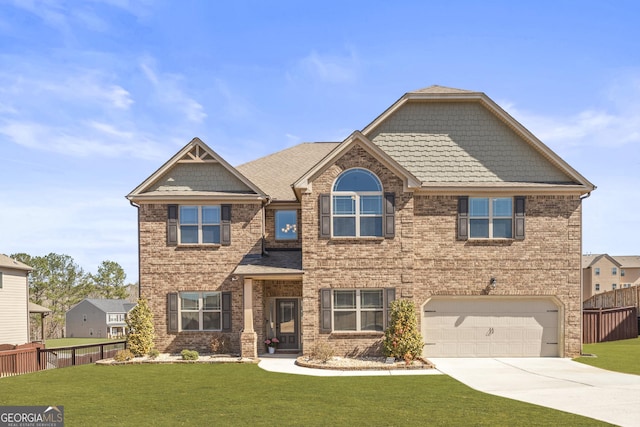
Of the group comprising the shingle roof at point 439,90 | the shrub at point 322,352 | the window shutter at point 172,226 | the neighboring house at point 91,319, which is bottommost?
the neighboring house at point 91,319

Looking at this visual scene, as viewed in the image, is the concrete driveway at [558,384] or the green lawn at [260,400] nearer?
the green lawn at [260,400]

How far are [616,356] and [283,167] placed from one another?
50.1 feet

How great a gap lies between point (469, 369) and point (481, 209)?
603cm

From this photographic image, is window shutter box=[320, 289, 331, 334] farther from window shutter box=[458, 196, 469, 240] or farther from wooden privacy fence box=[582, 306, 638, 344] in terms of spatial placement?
wooden privacy fence box=[582, 306, 638, 344]

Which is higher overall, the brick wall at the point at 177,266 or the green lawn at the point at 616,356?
the brick wall at the point at 177,266

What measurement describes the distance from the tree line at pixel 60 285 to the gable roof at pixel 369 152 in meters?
50.8

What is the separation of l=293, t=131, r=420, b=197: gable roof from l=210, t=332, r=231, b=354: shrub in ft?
21.1

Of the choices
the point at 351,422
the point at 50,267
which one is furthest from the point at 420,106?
the point at 50,267

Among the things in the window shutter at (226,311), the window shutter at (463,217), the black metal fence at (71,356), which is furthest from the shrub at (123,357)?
the window shutter at (463,217)

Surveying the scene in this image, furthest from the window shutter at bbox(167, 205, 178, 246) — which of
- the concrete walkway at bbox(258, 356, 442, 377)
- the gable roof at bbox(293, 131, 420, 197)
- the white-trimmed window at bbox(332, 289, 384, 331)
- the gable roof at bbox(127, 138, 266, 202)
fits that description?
the white-trimmed window at bbox(332, 289, 384, 331)

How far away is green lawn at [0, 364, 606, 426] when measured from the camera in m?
10.1

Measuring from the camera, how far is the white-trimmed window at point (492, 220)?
19500mm

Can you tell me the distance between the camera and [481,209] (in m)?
19.5

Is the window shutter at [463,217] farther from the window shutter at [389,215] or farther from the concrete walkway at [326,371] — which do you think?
the concrete walkway at [326,371]
